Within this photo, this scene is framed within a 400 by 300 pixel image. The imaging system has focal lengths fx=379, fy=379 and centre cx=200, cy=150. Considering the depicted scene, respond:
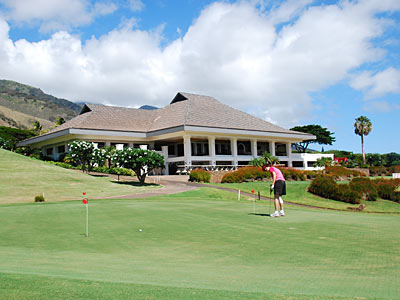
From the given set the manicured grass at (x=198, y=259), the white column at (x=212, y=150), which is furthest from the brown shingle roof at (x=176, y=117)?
the manicured grass at (x=198, y=259)

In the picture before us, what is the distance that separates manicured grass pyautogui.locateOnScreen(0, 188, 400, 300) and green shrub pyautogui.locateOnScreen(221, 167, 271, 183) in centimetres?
2795

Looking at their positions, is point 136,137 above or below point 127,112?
below

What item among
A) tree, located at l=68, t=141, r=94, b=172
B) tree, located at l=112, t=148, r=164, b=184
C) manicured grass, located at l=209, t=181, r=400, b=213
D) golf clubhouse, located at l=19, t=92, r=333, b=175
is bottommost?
manicured grass, located at l=209, t=181, r=400, b=213

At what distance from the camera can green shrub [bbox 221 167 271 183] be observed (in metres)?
39.9

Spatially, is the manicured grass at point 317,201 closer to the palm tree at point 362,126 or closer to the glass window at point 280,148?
the glass window at point 280,148

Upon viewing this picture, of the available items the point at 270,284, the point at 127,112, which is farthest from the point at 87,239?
the point at 127,112

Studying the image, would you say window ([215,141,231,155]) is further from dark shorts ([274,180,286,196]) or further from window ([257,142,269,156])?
dark shorts ([274,180,286,196])

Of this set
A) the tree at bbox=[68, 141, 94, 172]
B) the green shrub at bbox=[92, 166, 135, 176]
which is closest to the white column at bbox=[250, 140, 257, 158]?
the green shrub at bbox=[92, 166, 135, 176]

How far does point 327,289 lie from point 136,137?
167 feet

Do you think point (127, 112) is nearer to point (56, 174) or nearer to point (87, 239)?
point (56, 174)

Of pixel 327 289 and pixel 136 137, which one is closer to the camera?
pixel 327 289

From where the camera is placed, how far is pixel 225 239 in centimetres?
862

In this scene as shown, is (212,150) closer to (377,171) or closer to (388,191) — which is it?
(388,191)

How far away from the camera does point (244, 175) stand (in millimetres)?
40250
